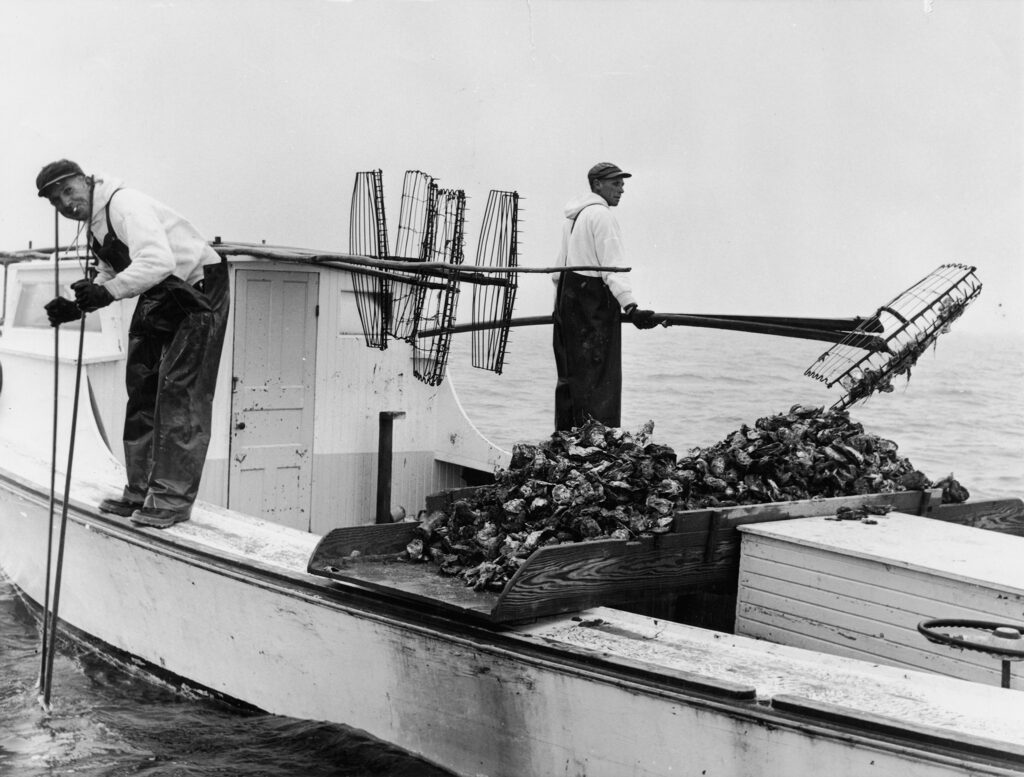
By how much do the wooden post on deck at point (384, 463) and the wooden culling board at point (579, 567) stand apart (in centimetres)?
248

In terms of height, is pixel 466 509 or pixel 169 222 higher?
pixel 169 222

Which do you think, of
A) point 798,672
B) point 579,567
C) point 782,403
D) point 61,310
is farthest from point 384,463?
point 782,403

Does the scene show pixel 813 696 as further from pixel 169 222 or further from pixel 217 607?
pixel 169 222

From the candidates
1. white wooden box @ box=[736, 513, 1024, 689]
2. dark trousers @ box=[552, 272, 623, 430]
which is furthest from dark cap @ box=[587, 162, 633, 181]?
white wooden box @ box=[736, 513, 1024, 689]

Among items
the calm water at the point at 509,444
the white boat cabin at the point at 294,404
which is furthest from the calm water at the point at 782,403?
the white boat cabin at the point at 294,404

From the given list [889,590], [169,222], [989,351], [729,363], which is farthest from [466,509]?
[989,351]

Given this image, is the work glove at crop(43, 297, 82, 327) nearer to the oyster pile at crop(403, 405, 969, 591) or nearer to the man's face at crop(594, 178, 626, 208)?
the oyster pile at crop(403, 405, 969, 591)

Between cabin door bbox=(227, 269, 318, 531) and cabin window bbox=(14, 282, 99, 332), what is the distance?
1872 millimetres

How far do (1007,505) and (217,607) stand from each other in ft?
12.5

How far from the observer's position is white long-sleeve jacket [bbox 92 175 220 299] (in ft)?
16.2

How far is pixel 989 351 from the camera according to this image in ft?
156

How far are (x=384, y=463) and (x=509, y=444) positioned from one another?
48.7 feet

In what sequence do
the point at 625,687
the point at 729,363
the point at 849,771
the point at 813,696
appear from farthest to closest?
the point at 729,363, the point at 625,687, the point at 813,696, the point at 849,771

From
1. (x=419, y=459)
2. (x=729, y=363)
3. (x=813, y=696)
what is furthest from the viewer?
(x=729, y=363)
